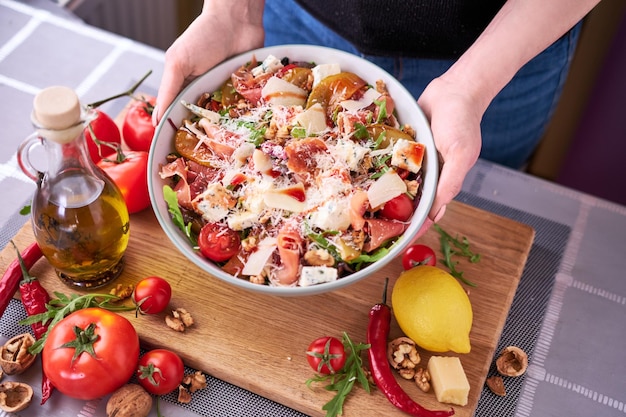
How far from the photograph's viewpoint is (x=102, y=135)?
1947mm

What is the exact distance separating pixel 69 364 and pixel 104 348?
79mm

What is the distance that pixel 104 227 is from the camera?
5.24 ft

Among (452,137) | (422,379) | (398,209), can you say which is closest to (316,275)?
(398,209)

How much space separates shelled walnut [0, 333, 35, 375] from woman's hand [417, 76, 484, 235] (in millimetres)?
982

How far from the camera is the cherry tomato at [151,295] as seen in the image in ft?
5.32

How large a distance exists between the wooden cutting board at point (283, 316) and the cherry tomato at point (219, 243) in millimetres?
203

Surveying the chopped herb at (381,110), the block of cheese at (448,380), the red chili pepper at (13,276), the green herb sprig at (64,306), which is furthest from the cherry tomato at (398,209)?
the red chili pepper at (13,276)

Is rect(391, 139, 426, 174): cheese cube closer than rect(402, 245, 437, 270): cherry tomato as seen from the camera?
Yes

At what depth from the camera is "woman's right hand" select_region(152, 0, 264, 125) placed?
5.78 ft

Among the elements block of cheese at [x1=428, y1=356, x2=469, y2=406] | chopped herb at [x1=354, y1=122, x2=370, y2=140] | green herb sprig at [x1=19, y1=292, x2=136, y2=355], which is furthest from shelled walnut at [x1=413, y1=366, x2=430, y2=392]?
green herb sprig at [x1=19, y1=292, x2=136, y2=355]


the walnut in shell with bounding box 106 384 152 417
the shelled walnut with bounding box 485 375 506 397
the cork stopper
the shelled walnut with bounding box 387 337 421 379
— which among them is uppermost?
the cork stopper

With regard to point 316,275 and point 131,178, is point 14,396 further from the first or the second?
point 316,275

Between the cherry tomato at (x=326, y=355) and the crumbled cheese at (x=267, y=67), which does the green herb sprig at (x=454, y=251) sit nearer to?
the cherry tomato at (x=326, y=355)

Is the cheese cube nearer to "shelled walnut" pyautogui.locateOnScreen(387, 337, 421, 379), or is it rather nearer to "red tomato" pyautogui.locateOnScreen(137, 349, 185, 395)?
"shelled walnut" pyautogui.locateOnScreen(387, 337, 421, 379)
